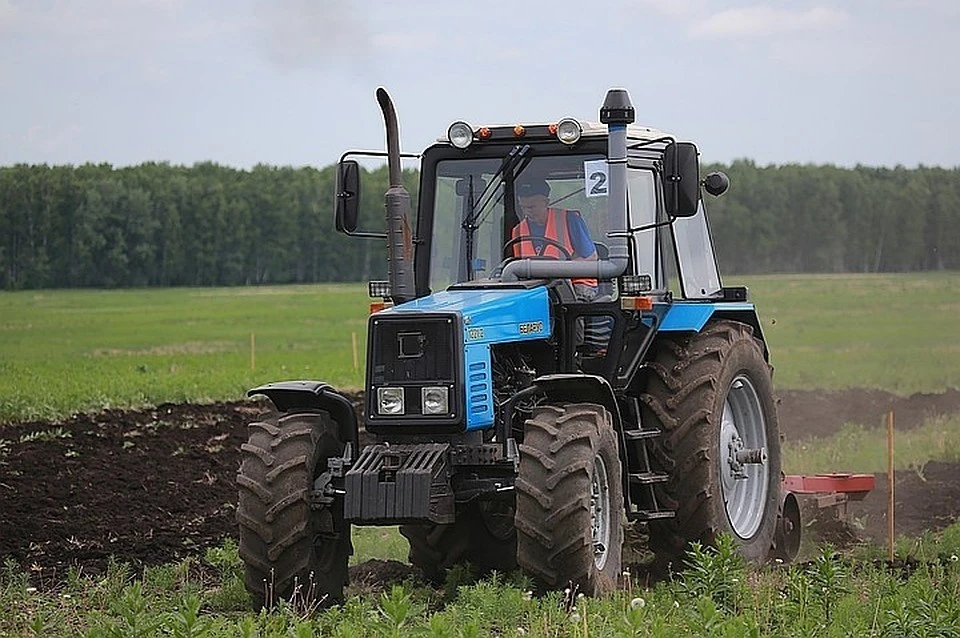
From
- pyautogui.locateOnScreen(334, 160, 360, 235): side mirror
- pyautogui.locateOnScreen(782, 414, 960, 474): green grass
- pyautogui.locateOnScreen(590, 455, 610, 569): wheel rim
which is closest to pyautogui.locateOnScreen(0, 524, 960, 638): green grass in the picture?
pyautogui.locateOnScreen(590, 455, 610, 569): wheel rim

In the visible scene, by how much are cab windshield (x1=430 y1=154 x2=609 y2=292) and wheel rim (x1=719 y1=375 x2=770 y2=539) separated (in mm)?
1854

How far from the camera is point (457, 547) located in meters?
10.4

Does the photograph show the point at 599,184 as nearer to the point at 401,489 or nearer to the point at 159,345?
the point at 401,489

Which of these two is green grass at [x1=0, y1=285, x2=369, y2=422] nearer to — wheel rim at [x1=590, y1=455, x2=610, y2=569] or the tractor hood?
the tractor hood

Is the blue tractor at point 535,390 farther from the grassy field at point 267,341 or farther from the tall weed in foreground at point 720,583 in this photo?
the grassy field at point 267,341

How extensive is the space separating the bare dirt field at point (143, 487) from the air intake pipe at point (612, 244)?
2.34 meters

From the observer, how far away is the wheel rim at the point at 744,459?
1111cm

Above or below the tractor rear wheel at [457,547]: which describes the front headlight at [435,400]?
above

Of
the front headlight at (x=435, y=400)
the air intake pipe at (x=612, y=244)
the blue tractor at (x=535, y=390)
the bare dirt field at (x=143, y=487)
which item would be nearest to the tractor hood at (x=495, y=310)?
the blue tractor at (x=535, y=390)

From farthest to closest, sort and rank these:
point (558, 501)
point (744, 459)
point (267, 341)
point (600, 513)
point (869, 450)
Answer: point (267, 341)
point (869, 450)
point (744, 459)
point (600, 513)
point (558, 501)

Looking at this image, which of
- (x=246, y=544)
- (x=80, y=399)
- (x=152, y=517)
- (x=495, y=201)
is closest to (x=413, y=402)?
(x=246, y=544)

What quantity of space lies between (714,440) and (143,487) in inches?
253

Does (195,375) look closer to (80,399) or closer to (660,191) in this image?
(80,399)

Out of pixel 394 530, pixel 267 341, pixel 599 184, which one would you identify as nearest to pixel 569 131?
pixel 599 184
